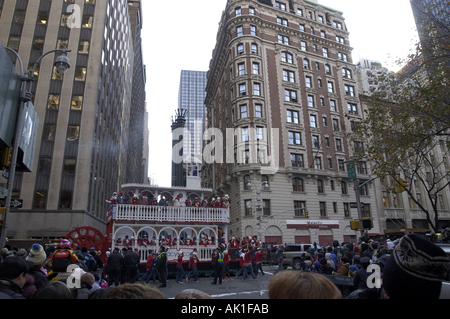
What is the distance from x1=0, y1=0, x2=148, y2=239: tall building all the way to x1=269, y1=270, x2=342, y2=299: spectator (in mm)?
36316

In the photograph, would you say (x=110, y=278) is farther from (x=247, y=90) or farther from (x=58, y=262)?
(x=247, y=90)

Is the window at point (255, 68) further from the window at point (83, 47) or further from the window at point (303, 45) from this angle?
the window at point (83, 47)

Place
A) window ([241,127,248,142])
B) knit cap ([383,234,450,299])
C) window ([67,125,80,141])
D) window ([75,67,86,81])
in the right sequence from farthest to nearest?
window ([241,127,248,142]) → window ([75,67,86,81]) → window ([67,125,80,141]) → knit cap ([383,234,450,299])

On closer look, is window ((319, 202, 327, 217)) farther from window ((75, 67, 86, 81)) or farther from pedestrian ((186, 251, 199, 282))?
window ((75, 67, 86, 81))

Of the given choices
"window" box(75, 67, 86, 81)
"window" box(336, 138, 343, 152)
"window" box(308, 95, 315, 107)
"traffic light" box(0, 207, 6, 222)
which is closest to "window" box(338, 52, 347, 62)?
"window" box(308, 95, 315, 107)

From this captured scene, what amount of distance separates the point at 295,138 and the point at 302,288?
144 ft

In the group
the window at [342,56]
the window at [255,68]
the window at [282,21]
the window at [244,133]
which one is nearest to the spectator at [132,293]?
the window at [244,133]

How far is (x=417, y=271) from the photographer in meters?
2.12

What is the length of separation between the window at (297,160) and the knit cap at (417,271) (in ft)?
137

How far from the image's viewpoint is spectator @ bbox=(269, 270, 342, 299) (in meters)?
1.85

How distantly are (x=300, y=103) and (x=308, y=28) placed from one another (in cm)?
1502

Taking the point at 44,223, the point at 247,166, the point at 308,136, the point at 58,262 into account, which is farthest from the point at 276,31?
the point at 58,262

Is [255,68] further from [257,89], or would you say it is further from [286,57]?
[286,57]

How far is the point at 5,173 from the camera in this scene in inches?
434
